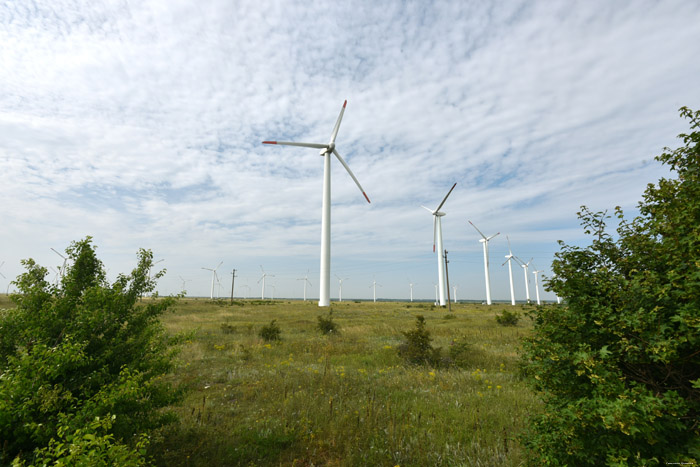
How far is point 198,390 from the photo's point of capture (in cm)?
986

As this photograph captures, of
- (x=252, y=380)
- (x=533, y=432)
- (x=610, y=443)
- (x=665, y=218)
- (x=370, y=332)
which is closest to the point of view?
(x=610, y=443)

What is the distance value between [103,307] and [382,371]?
9090 millimetres

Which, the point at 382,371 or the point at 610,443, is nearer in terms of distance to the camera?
the point at 610,443

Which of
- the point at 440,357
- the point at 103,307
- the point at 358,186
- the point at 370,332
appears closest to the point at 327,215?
the point at 358,186

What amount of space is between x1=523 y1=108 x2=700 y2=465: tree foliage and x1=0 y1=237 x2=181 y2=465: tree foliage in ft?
16.8

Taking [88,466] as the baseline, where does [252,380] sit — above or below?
below

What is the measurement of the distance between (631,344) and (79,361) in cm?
737

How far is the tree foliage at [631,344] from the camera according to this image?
9.96 feet

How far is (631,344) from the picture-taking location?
3385 millimetres

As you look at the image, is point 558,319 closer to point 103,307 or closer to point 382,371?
point 103,307

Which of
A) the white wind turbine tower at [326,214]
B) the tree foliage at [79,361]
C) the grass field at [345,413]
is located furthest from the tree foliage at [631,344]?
the white wind turbine tower at [326,214]

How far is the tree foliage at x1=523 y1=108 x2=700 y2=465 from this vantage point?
3037mm

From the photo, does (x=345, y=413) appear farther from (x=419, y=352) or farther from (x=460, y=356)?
(x=460, y=356)

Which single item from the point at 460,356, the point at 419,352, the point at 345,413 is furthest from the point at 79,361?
the point at 460,356
